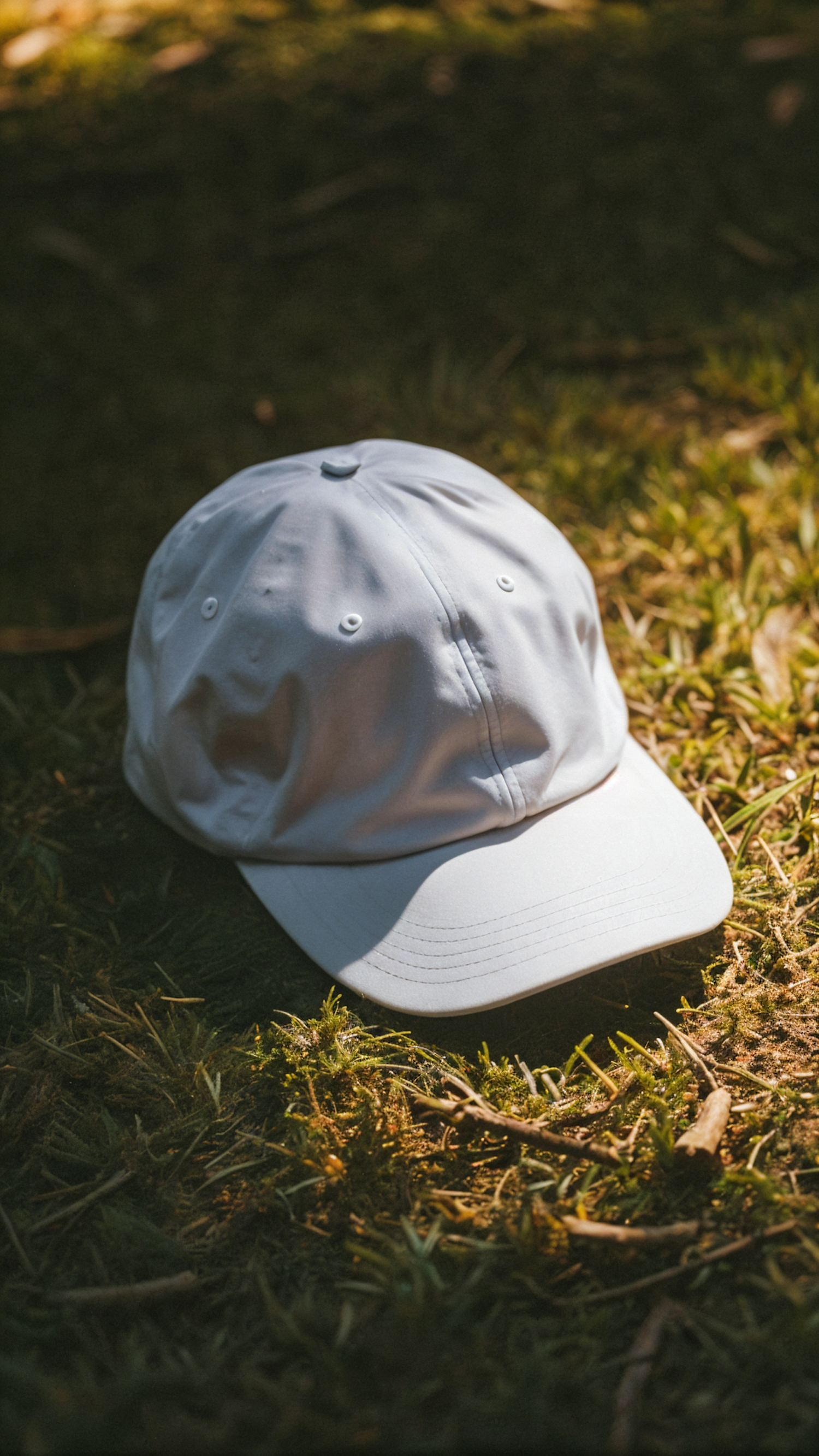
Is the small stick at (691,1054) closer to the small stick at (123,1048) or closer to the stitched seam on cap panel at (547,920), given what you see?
the stitched seam on cap panel at (547,920)

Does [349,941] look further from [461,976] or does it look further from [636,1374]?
[636,1374]

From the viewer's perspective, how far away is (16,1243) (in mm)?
1318

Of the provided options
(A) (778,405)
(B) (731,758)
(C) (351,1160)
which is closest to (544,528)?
(B) (731,758)

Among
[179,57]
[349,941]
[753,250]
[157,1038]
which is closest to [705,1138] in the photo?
[349,941]

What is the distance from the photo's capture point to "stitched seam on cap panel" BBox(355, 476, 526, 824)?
59.6 inches

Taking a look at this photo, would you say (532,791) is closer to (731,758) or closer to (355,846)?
(355,846)

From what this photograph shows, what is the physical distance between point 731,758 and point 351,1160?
1.11 m

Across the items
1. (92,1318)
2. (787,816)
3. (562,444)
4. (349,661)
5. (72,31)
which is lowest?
(787,816)

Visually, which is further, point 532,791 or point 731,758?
point 731,758

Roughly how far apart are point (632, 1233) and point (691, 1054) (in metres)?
0.32

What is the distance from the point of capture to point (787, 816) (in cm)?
188

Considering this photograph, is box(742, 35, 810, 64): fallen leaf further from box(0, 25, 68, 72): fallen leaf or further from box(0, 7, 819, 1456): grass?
box(0, 25, 68, 72): fallen leaf

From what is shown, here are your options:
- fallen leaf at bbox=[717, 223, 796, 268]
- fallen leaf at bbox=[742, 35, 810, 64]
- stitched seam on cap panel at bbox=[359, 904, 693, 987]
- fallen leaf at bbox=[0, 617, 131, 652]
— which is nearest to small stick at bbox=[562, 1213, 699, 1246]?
stitched seam on cap panel at bbox=[359, 904, 693, 987]

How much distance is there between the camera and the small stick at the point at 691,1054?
1465mm
